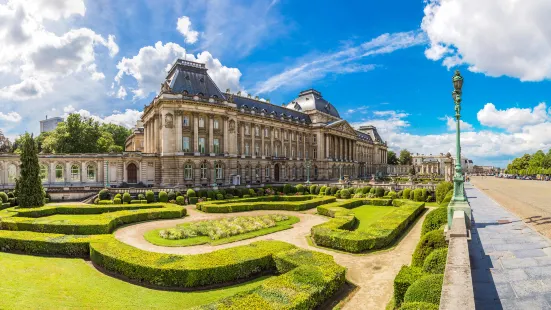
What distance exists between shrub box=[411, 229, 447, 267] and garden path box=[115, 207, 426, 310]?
1.99 m

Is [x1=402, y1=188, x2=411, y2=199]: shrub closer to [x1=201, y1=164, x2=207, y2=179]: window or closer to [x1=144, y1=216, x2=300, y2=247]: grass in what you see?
[x1=144, y1=216, x2=300, y2=247]: grass

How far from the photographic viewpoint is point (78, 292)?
38.0ft

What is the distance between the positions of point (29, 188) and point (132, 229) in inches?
550

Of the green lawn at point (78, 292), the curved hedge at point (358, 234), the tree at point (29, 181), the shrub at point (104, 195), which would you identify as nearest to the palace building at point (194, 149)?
the shrub at point (104, 195)

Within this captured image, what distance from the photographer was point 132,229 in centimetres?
2361

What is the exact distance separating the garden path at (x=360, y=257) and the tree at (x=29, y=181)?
491 inches

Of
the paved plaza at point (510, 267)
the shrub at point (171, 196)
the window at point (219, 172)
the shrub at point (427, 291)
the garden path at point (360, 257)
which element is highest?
the window at point (219, 172)

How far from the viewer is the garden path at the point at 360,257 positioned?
449 inches

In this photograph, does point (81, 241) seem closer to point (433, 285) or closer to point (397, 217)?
point (433, 285)

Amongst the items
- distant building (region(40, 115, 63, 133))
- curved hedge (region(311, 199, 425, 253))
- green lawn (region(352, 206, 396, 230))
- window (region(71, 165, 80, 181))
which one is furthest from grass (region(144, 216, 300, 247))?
distant building (region(40, 115, 63, 133))

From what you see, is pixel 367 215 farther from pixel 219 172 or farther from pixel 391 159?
pixel 391 159

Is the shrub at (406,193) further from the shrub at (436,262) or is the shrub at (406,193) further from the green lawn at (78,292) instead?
the shrub at (436,262)

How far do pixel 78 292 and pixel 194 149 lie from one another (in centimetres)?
3938

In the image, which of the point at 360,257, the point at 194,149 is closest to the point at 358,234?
the point at 360,257
